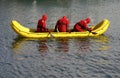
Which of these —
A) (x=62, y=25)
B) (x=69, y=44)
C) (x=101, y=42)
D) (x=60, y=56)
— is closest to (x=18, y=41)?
(x=62, y=25)

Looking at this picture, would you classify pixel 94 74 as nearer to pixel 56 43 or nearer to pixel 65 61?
pixel 65 61

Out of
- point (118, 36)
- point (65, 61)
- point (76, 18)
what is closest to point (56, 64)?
point (65, 61)

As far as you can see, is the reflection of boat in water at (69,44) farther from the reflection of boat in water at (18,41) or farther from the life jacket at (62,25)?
the life jacket at (62,25)

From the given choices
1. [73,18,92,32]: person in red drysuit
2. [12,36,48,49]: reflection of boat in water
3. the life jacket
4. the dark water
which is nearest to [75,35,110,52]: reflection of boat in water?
the dark water

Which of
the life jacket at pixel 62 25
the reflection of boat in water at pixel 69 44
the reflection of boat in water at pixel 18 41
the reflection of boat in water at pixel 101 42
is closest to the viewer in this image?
the reflection of boat in water at pixel 69 44

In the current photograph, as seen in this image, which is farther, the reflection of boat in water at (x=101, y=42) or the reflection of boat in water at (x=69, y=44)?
the reflection of boat in water at (x=101, y=42)

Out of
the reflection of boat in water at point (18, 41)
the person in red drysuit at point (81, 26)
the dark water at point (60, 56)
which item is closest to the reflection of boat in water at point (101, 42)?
the dark water at point (60, 56)

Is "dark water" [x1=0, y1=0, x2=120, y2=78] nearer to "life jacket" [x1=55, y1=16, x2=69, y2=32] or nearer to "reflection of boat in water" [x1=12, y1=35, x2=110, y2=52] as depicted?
"reflection of boat in water" [x1=12, y1=35, x2=110, y2=52]

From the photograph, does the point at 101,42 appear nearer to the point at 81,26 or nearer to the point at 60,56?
the point at 81,26

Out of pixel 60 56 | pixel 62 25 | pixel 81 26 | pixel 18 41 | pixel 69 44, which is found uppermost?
pixel 62 25

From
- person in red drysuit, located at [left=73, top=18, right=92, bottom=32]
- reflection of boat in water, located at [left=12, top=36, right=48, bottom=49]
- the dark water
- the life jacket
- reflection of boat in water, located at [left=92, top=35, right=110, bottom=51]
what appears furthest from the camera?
person in red drysuit, located at [left=73, top=18, right=92, bottom=32]

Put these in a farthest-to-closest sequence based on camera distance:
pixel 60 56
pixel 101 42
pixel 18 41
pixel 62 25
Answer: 1. pixel 62 25
2. pixel 18 41
3. pixel 101 42
4. pixel 60 56

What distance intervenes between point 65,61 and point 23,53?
3476 mm

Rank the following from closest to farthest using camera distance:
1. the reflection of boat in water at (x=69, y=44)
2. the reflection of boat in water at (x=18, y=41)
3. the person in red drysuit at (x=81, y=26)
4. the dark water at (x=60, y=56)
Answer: the dark water at (x=60, y=56) → the reflection of boat in water at (x=69, y=44) → the reflection of boat in water at (x=18, y=41) → the person in red drysuit at (x=81, y=26)
